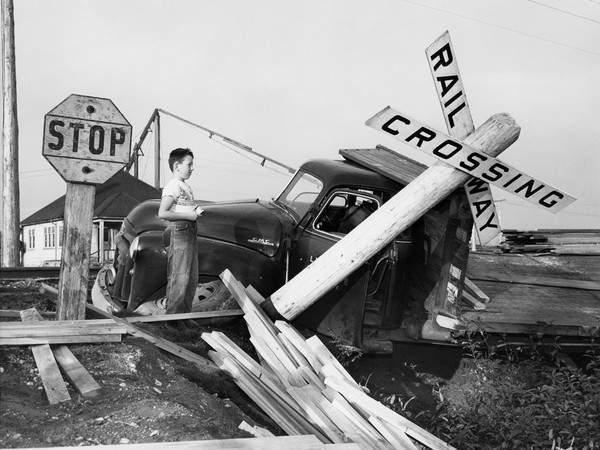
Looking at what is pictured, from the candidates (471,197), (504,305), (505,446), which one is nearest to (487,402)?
(505,446)

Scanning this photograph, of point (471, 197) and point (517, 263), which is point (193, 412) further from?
point (517, 263)

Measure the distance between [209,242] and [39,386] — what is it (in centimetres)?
291

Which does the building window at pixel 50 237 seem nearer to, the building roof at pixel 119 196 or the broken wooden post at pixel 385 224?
the building roof at pixel 119 196

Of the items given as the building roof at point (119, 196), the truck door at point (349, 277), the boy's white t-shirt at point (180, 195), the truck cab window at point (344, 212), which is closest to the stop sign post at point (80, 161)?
the boy's white t-shirt at point (180, 195)

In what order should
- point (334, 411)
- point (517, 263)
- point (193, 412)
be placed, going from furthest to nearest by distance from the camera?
1. point (517, 263)
2. point (334, 411)
3. point (193, 412)

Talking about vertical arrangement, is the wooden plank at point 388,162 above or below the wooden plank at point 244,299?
above

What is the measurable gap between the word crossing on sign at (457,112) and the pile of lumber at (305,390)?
1.85 meters

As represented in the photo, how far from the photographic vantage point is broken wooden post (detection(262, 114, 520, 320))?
20.4ft

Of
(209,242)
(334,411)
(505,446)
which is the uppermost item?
(209,242)

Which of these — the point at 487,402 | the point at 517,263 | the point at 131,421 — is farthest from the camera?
the point at 517,263

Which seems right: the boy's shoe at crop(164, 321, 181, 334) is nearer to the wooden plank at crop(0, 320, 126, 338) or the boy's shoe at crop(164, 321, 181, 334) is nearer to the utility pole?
the wooden plank at crop(0, 320, 126, 338)

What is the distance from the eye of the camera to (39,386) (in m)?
→ 4.39

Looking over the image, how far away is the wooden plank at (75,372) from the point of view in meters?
4.26

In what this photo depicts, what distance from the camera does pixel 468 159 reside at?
20.0ft
